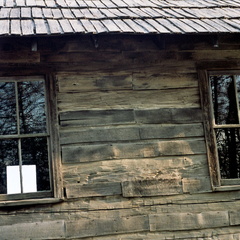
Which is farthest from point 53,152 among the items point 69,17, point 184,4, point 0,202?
point 184,4

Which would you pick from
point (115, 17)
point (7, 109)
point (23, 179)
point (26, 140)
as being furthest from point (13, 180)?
point (115, 17)

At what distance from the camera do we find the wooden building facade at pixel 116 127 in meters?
4.46

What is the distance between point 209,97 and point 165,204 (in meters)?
1.48

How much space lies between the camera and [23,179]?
446 cm

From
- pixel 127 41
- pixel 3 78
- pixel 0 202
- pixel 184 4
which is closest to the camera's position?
pixel 0 202

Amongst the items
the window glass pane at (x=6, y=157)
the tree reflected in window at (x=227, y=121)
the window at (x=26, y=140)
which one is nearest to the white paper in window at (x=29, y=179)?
the window at (x=26, y=140)

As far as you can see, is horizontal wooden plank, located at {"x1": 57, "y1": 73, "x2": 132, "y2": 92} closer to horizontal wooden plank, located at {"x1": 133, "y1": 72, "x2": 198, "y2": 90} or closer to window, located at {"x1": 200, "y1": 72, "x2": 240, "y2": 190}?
horizontal wooden plank, located at {"x1": 133, "y1": 72, "x2": 198, "y2": 90}

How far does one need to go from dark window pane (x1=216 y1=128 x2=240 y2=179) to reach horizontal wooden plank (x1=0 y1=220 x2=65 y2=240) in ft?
6.99

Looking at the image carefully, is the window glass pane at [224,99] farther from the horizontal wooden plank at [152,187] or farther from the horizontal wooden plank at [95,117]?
the horizontal wooden plank at [95,117]

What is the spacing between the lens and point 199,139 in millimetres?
4848

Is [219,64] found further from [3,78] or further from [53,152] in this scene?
[3,78]

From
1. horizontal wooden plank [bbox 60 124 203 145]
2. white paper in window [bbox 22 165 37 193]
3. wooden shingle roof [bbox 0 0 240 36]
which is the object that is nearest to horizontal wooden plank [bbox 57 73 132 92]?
horizontal wooden plank [bbox 60 124 203 145]

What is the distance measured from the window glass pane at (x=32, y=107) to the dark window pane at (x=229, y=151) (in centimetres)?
225

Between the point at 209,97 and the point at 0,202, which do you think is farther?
the point at 209,97
